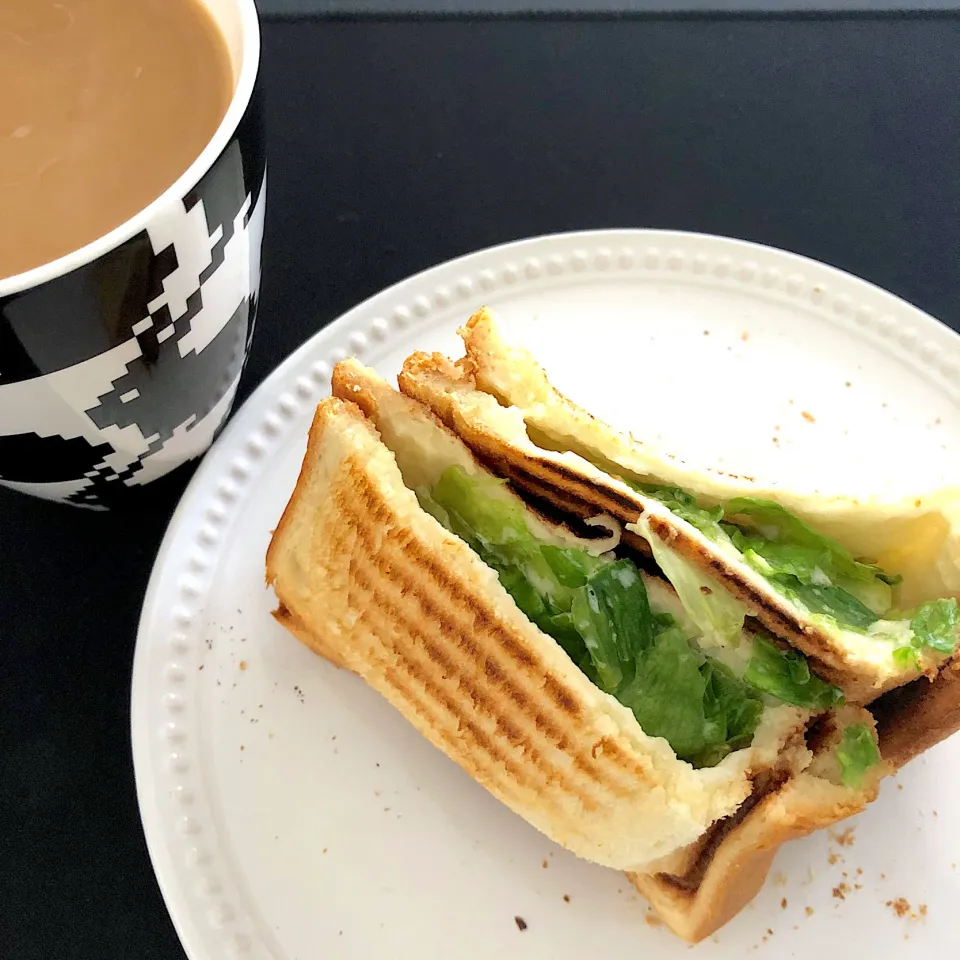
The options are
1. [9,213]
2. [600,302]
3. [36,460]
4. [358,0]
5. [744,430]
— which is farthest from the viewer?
[358,0]

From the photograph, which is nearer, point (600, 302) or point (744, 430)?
point (744, 430)

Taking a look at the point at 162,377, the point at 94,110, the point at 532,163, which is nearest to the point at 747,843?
the point at 162,377

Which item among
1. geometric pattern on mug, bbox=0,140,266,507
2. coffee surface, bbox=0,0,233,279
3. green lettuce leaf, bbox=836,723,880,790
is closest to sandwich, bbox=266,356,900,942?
green lettuce leaf, bbox=836,723,880,790

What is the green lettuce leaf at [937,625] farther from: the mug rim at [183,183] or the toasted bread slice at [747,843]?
the mug rim at [183,183]

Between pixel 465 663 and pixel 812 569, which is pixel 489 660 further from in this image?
pixel 812 569

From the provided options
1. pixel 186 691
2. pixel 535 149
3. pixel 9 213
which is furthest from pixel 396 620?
pixel 535 149

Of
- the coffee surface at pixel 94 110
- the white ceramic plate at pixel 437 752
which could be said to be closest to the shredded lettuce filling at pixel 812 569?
the white ceramic plate at pixel 437 752

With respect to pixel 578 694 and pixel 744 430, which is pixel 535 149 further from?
pixel 578 694
